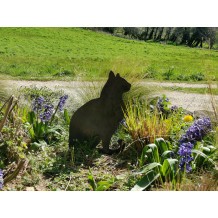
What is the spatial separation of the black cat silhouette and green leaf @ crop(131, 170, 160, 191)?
2.59 feet

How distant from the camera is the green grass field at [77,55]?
692 cm

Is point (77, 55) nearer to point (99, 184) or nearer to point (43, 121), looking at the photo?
point (43, 121)

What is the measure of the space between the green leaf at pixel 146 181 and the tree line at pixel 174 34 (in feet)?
8.71

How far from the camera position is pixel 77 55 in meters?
8.32

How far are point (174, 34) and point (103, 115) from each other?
2421 mm

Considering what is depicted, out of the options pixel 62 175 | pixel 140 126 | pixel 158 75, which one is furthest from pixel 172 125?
pixel 158 75

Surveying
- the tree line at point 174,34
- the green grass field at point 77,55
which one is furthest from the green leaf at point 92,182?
the green grass field at point 77,55

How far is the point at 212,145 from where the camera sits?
416 centimetres

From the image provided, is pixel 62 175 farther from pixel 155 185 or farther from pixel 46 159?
pixel 155 185

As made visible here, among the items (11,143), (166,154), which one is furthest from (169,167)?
(11,143)

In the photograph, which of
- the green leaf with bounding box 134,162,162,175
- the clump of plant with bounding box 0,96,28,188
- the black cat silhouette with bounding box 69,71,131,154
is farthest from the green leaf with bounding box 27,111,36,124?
the green leaf with bounding box 134,162,162,175

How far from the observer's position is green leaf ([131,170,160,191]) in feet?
11.1

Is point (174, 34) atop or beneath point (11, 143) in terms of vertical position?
atop

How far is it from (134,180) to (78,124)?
0.88m
